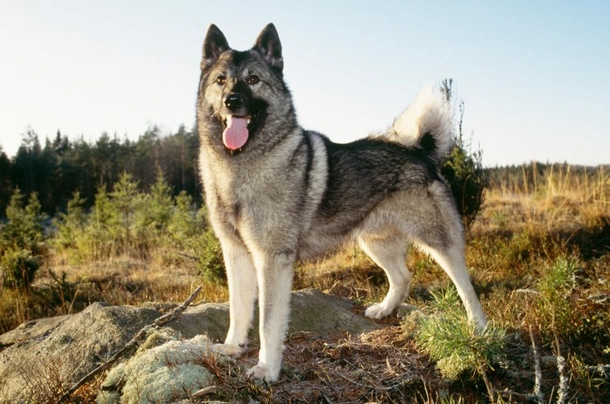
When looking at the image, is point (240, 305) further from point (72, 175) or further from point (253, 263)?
point (72, 175)

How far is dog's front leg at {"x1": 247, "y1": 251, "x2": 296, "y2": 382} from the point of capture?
9.15ft

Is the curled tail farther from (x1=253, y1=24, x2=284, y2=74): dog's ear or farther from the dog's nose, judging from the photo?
the dog's nose

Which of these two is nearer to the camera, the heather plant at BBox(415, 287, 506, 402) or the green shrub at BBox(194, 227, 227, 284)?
the heather plant at BBox(415, 287, 506, 402)

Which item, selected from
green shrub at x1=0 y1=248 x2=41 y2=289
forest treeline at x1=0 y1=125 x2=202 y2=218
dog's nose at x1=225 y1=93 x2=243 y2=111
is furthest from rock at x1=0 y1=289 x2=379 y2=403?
forest treeline at x1=0 y1=125 x2=202 y2=218

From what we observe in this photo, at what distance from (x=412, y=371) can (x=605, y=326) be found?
4.37ft

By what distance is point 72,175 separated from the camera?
37750 millimetres

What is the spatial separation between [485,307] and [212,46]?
3.03 meters

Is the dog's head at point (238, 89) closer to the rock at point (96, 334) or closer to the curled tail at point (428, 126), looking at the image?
the curled tail at point (428, 126)

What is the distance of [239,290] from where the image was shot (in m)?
3.26

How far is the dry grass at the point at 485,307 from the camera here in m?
2.55

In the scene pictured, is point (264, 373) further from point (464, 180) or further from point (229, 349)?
point (464, 180)

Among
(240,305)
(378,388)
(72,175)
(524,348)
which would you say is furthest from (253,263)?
(72,175)

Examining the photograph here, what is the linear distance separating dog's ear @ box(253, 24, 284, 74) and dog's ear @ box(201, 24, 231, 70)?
9.4 inches

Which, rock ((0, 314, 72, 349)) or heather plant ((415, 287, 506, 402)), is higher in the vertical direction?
heather plant ((415, 287, 506, 402))
